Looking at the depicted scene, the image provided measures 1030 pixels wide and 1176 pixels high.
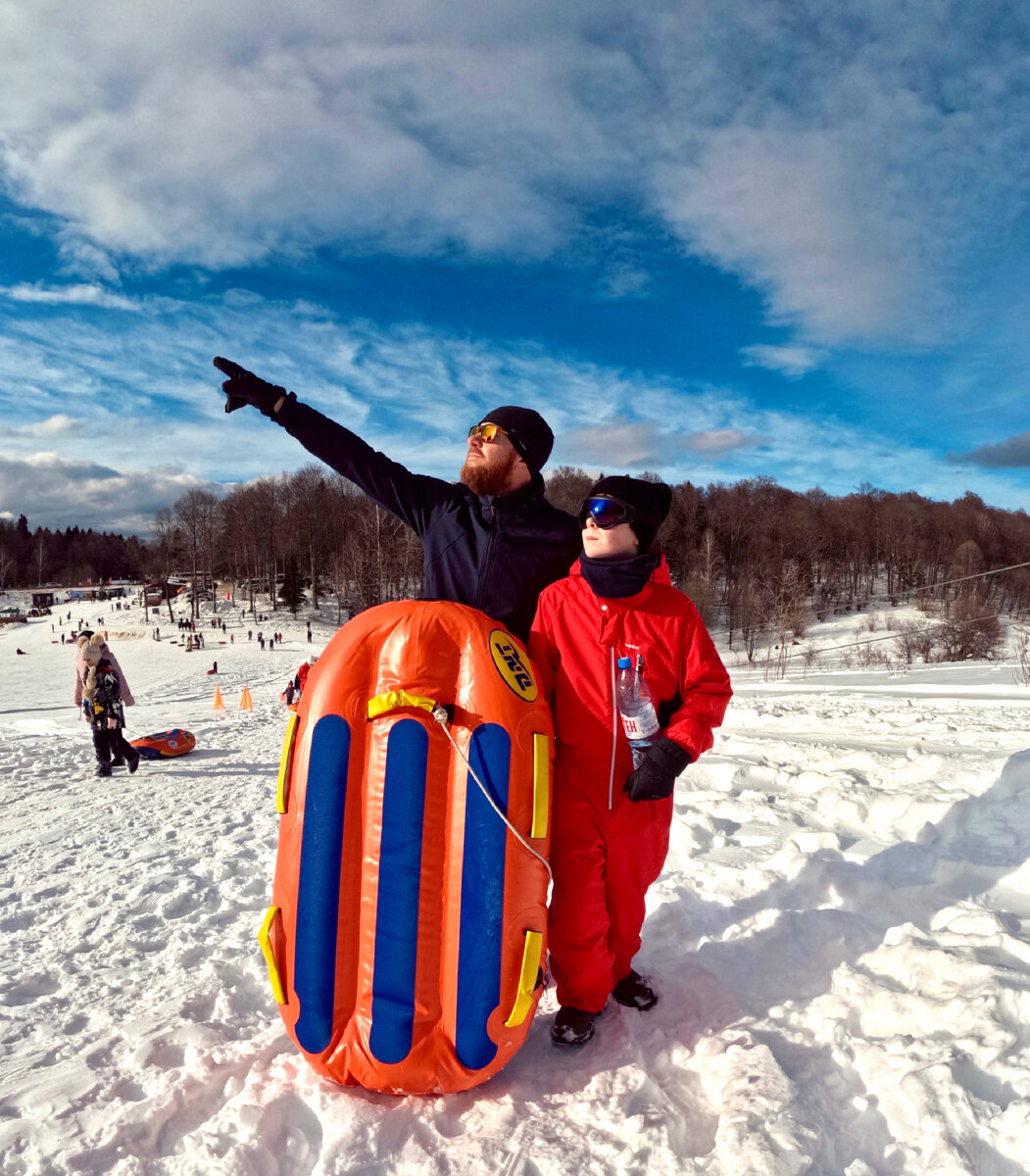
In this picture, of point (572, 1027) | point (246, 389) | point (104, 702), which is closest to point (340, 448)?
point (246, 389)

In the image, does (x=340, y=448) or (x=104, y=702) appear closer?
(x=340, y=448)

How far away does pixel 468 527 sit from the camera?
113 inches

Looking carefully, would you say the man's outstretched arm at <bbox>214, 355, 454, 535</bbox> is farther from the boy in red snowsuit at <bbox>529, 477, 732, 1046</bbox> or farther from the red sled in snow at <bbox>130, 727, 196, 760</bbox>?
the red sled in snow at <bbox>130, 727, 196, 760</bbox>

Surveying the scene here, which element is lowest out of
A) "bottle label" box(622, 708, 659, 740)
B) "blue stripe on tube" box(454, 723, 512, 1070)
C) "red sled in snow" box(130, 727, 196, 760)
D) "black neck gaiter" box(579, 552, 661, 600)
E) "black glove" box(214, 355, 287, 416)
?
"red sled in snow" box(130, 727, 196, 760)

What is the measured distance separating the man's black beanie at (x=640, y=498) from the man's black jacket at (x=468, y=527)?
0.33 meters

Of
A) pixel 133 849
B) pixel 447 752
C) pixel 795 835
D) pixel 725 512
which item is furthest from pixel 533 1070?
pixel 725 512

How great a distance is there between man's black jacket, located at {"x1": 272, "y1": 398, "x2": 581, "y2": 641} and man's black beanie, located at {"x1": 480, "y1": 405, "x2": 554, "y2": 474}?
0.31 feet

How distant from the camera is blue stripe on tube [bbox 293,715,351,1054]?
205 cm

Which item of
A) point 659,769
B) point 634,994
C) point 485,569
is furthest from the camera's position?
point 485,569

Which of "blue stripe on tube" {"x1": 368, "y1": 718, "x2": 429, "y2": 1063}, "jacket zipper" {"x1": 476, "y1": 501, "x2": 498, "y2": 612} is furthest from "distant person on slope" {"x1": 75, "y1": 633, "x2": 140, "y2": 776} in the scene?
"blue stripe on tube" {"x1": 368, "y1": 718, "x2": 429, "y2": 1063}

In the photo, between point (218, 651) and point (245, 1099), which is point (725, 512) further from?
point (245, 1099)

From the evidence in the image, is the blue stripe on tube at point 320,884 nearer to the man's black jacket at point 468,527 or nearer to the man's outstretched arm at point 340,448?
the man's black jacket at point 468,527

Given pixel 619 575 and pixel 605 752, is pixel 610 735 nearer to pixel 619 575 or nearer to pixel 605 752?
pixel 605 752

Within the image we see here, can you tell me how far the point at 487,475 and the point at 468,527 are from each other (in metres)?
0.23
